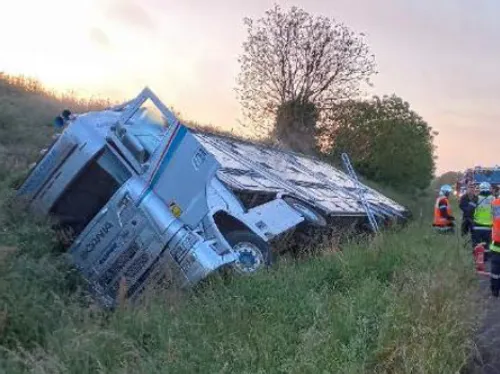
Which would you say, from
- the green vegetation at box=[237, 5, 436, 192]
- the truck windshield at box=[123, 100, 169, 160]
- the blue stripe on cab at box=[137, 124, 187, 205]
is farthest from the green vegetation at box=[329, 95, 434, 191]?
the blue stripe on cab at box=[137, 124, 187, 205]

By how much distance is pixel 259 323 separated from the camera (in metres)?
4.59

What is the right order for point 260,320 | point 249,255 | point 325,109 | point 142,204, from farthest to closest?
point 325,109 → point 249,255 → point 142,204 → point 260,320

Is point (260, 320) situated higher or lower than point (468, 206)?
lower

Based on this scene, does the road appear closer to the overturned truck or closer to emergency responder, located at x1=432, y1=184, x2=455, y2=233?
the overturned truck

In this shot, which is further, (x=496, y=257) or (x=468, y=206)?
(x=468, y=206)

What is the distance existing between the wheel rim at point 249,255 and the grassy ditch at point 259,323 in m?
0.60

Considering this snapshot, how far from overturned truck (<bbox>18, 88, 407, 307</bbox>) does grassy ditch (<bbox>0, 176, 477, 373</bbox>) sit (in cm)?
43

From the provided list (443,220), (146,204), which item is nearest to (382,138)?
(443,220)

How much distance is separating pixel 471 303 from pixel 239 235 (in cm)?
284

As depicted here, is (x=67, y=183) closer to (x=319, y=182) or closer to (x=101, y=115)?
(x=101, y=115)

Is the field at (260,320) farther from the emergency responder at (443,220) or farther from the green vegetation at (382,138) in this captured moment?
the green vegetation at (382,138)

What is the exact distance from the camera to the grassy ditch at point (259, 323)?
3.93 m

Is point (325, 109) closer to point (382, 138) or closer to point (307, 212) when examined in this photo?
point (382, 138)

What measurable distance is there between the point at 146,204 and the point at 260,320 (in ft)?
7.86
